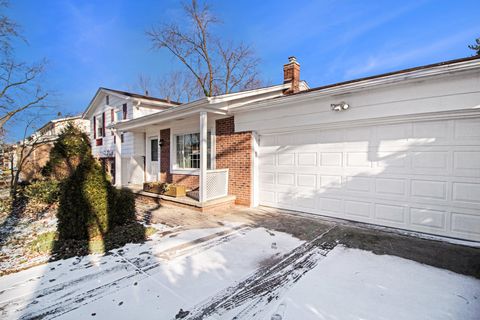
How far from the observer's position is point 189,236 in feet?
15.4

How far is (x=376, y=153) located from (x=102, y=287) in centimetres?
562

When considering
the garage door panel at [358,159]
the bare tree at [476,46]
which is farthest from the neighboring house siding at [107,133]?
the bare tree at [476,46]

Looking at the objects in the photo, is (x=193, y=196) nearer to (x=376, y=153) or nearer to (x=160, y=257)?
(x=160, y=257)

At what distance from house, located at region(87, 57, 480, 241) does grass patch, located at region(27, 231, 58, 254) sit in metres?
3.50

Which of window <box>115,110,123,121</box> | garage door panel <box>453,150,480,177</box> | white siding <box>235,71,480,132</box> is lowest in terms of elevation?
garage door panel <box>453,150,480,177</box>

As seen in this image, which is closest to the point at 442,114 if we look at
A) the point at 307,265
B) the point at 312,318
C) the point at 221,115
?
the point at 307,265

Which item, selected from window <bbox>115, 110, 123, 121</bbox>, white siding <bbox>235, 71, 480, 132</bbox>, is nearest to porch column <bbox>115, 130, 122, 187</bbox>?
window <bbox>115, 110, 123, 121</bbox>

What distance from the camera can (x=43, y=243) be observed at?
430cm

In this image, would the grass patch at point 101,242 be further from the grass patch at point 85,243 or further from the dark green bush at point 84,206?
the dark green bush at point 84,206

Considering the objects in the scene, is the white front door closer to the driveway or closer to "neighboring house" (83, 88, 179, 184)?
"neighboring house" (83, 88, 179, 184)

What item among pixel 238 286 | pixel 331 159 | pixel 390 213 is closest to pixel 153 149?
pixel 331 159

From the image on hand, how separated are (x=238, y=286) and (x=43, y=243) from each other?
3.93 m

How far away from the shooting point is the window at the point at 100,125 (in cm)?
1425

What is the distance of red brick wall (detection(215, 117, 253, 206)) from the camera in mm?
7199
